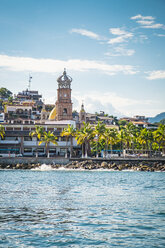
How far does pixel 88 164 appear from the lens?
90.5 metres

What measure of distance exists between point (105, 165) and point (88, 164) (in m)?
4.13

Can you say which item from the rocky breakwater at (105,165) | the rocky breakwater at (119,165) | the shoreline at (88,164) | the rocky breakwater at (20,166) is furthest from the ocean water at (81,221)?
the rocky breakwater at (20,166)

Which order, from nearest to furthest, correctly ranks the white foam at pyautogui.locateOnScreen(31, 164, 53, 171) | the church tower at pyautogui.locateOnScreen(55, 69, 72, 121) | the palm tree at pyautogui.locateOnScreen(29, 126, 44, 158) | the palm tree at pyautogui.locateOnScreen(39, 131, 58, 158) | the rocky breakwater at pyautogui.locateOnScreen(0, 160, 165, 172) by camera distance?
1. the rocky breakwater at pyautogui.locateOnScreen(0, 160, 165, 172)
2. the white foam at pyautogui.locateOnScreen(31, 164, 53, 171)
3. the palm tree at pyautogui.locateOnScreen(39, 131, 58, 158)
4. the palm tree at pyautogui.locateOnScreen(29, 126, 44, 158)
5. the church tower at pyautogui.locateOnScreen(55, 69, 72, 121)

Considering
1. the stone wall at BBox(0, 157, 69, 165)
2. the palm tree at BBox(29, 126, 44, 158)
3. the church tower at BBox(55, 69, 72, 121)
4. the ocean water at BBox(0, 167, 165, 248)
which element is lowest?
the ocean water at BBox(0, 167, 165, 248)

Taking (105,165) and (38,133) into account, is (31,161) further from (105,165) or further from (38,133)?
(105,165)

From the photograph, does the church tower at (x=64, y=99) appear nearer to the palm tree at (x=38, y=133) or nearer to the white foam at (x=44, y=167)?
the palm tree at (x=38, y=133)

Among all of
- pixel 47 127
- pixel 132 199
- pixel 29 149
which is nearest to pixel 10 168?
pixel 29 149

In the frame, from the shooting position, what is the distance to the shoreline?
88125mm

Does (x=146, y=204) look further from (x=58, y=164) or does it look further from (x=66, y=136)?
(x=66, y=136)

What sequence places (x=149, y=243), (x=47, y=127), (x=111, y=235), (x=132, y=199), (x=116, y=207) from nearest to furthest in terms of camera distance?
1. (x=149, y=243)
2. (x=111, y=235)
3. (x=116, y=207)
4. (x=132, y=199)
5. (x=47, y=127)

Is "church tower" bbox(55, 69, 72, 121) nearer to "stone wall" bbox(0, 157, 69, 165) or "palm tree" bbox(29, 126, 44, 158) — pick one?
"palm tree" bbox(29, 126, 44, 158)

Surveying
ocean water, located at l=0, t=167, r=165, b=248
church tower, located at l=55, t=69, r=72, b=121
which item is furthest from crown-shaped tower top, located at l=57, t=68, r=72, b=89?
ocean water, located at l=0, t=167, r=165, b=248

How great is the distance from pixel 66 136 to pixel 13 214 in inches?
3316

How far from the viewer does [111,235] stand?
20172 mm
